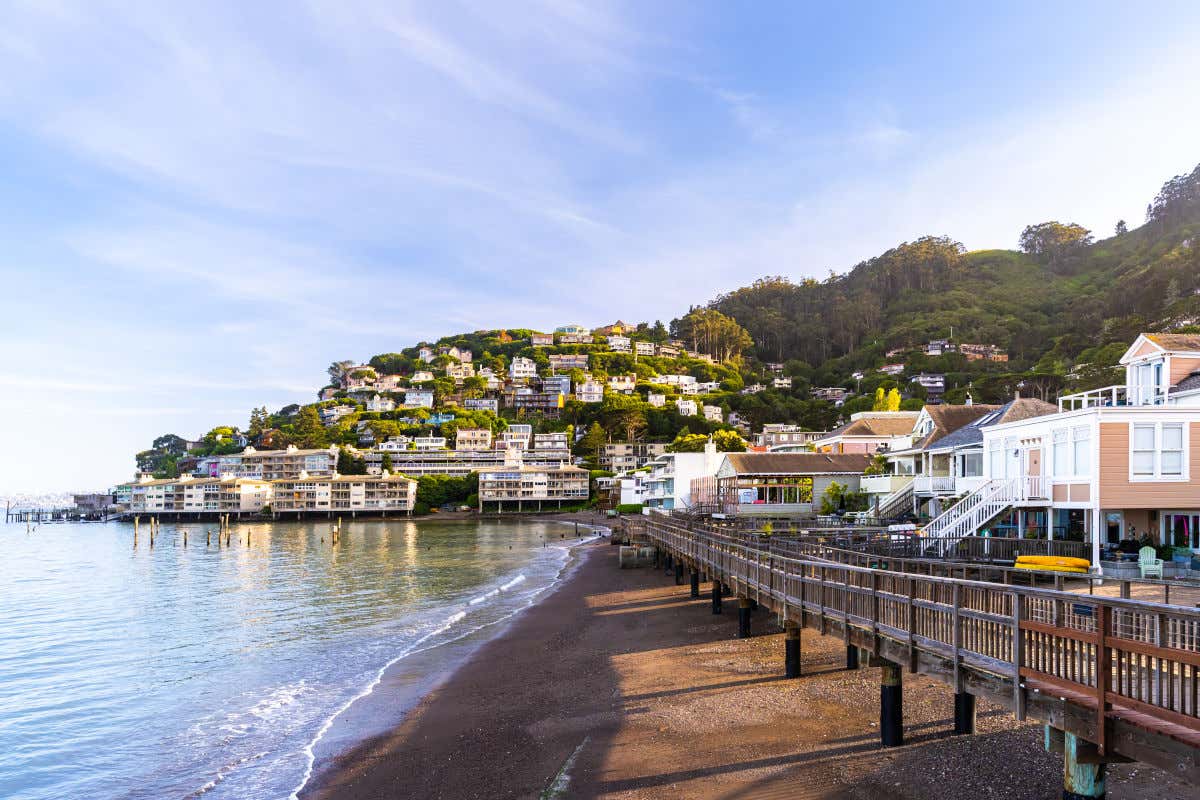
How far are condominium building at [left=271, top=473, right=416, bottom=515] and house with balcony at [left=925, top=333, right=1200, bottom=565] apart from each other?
125 meters

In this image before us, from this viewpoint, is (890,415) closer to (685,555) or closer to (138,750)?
(685,555)

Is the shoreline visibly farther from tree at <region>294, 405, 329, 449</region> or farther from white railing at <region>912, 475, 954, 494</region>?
tree at <region>294, 405, 329, 449</region>

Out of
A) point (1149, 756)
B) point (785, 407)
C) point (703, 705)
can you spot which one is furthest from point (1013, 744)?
point (785, 407)

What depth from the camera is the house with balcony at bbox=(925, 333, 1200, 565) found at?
22891 mm

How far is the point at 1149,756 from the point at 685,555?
24.7 meters

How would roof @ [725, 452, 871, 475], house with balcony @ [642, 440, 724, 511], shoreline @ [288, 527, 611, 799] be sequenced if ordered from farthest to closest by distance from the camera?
house with balcony @ [642, 440, 724, 511] < roof @ [725, 452, 871, 475] < shoreline @ [288, 527, 611, 799]

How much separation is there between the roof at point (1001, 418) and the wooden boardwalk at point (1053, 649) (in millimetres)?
24379

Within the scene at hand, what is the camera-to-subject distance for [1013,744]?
11203mm

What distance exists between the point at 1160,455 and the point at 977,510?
663cm

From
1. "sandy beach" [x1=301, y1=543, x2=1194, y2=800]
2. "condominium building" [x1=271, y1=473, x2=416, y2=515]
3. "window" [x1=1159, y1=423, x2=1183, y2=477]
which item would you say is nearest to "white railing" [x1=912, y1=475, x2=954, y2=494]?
"window" [x1=1159, y1=423, x2=1183, y2=477]

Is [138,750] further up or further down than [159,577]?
further up

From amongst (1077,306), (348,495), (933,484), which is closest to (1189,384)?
(933,484)

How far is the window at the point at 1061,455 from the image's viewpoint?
25062 mm

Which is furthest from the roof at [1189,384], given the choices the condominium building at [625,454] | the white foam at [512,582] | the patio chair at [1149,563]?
the condominium building at [625,454]
